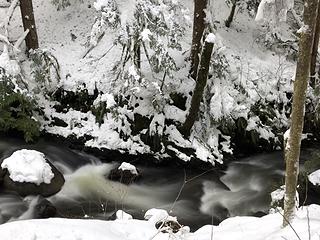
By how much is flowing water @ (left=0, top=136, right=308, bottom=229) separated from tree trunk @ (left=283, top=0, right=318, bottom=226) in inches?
144

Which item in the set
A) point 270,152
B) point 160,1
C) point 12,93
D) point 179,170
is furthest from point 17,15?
point 270,152

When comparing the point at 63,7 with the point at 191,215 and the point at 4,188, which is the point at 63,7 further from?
the point at 191,215

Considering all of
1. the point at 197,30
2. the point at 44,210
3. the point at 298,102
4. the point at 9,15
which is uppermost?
the point at 9,15

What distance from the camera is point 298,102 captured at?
12.6 ft

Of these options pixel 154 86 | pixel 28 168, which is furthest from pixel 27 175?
pixel 154 86

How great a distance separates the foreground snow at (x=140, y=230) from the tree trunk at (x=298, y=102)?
0.17 m

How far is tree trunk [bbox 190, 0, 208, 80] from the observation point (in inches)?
364

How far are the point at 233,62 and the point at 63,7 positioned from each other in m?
4.71

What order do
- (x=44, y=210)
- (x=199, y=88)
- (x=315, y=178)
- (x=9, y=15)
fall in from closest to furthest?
(x=44, y=210), (x=315, y=178), (x=199, y=88), (x=9, y=15)

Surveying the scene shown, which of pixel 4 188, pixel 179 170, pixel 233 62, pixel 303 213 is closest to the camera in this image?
pixel 303 213

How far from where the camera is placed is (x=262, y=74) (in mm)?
10703

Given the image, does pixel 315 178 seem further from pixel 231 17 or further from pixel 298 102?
pixel 231 17

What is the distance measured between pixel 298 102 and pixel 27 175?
5.34 metres

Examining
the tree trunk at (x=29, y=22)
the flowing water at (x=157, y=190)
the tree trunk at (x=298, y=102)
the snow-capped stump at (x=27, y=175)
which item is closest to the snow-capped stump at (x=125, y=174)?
the flowing water at (x=157, y=190)
